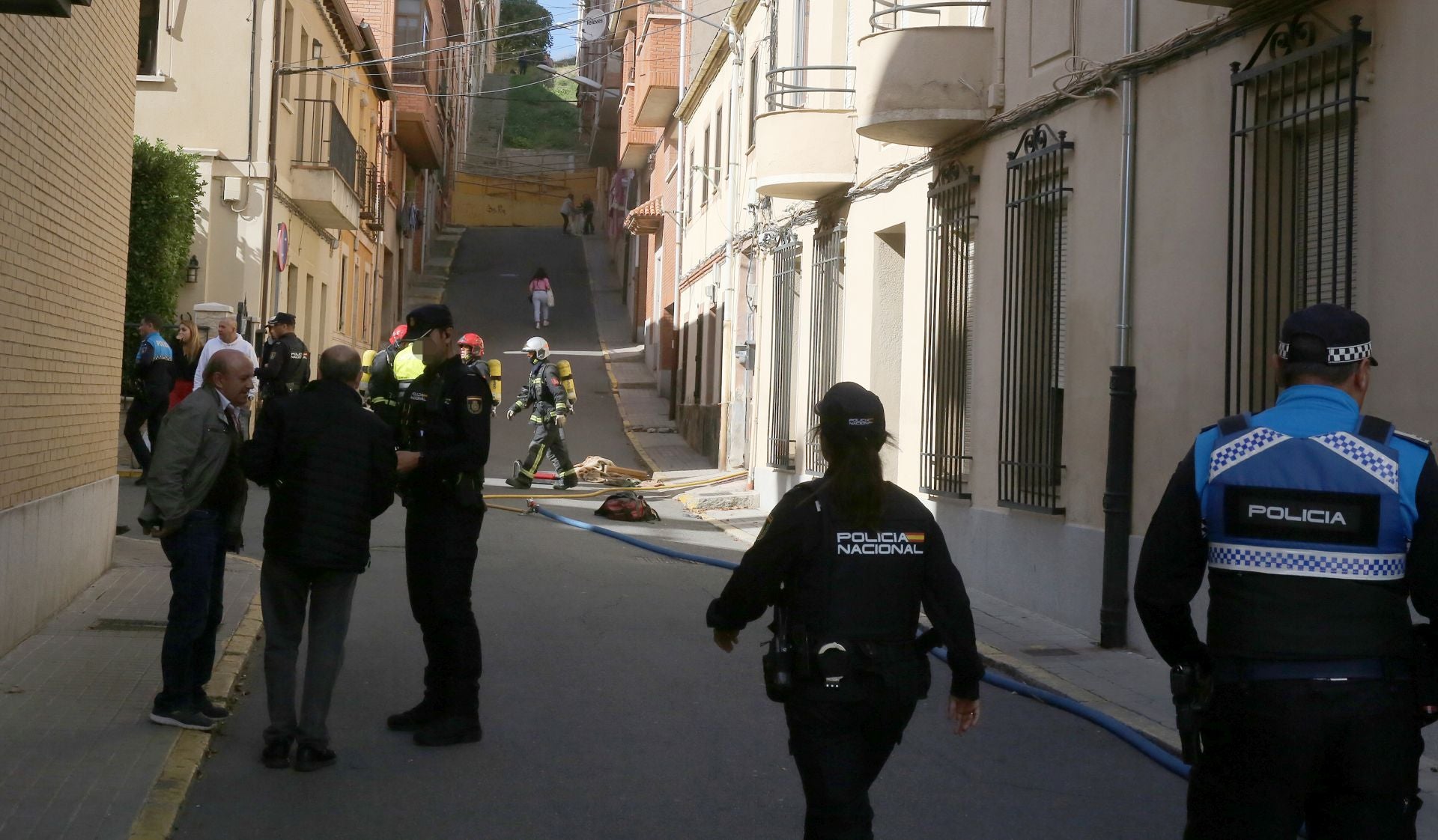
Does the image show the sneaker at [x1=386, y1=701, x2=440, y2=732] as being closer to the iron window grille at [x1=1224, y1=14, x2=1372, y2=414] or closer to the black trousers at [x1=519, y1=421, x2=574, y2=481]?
the iron window grille at [x1=1224, y1=14, x2=1372, y2=414]

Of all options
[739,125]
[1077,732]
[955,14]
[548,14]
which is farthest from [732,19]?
[548,14]

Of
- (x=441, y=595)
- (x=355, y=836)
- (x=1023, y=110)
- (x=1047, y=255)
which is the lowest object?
(x=355, y=836)

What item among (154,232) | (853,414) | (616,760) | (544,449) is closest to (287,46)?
(154,232)

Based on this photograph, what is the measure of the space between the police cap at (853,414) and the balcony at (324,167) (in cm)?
2014

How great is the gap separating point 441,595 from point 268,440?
1062 mm

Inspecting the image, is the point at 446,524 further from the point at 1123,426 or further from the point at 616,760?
the point at 1123,426

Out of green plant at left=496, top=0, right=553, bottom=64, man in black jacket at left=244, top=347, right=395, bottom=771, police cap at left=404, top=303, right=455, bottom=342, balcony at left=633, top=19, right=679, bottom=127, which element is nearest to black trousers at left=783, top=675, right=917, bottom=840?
man in black jacket at left=244, top=347, right=395, bottom=771

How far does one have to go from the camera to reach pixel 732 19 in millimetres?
23109

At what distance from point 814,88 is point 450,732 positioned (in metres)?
11.2

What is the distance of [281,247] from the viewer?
21.6m

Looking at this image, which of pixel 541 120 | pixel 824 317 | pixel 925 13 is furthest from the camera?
pixel 541 120

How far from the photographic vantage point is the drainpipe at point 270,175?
2117 cm

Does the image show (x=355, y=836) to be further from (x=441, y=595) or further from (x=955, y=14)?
(x=955, y=14)

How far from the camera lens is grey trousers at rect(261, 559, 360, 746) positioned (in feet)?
20.7
